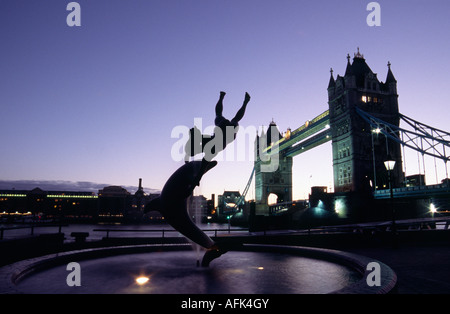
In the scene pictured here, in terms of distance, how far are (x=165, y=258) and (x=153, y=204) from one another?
5.78 feet

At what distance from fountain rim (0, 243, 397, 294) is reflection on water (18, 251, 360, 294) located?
0.71ft

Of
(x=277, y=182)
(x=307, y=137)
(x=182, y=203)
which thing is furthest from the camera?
(x=277, y=182)

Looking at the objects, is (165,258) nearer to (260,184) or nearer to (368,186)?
(368,186)

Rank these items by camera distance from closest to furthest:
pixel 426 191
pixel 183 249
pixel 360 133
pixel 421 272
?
pixel 421 272
pixel 183 249
pixel 426 191
pixel 360 133

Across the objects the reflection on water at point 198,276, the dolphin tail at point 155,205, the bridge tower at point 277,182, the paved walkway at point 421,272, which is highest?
the bridge tower at point 277,182

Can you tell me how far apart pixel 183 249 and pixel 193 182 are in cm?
400

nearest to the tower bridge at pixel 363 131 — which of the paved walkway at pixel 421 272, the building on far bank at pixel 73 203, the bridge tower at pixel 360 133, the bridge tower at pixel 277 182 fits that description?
the bridge tower at pixel 360 133

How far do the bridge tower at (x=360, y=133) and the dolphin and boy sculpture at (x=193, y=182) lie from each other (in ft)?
143

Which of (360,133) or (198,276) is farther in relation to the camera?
(360,133)

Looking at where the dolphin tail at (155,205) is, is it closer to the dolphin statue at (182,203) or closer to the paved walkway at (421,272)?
the dolphin statue at (182,203)

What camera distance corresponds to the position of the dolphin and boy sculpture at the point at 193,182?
708 centimetres

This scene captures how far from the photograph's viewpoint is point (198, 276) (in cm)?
608

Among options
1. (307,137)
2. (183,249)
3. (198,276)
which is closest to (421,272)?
(198,276)

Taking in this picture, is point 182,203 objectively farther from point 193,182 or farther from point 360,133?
point 360,133
